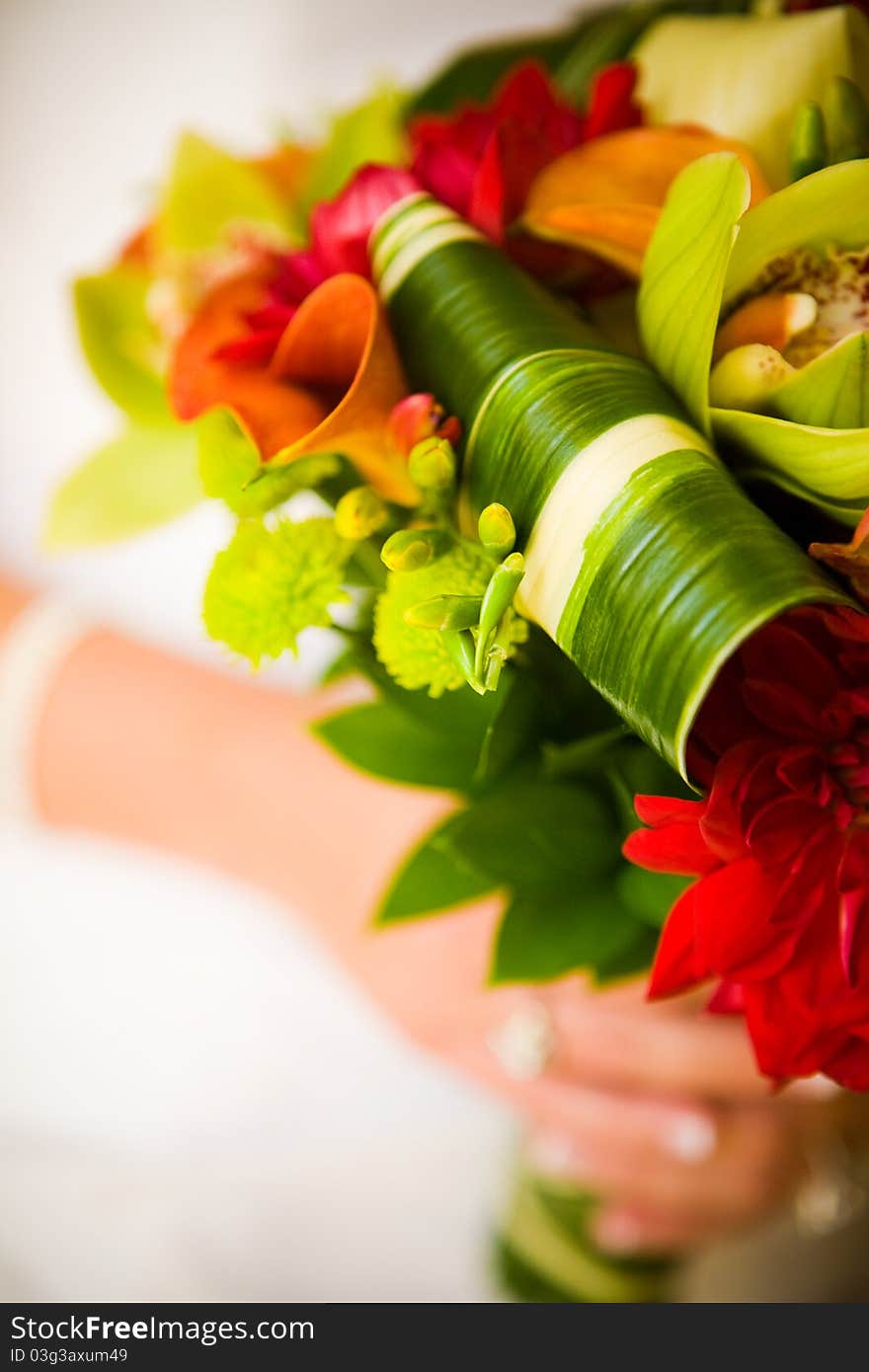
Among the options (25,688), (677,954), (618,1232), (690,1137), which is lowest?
(618,1232)

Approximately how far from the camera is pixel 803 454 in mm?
201

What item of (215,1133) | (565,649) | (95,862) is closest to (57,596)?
(95,862)

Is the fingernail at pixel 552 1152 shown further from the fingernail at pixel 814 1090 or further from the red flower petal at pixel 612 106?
the red flower petal at pixel 612 106

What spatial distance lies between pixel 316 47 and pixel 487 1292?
0.79 m

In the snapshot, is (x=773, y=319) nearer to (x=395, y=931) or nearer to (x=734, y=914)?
(x=734, y=914)

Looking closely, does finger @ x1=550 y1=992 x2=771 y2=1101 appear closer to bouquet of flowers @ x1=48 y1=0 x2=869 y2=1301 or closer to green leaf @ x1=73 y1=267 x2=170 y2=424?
bouquet of flowers @ x1=48 y1=0 x2=869 y2=1301

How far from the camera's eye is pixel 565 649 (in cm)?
20

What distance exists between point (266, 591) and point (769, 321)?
12cm

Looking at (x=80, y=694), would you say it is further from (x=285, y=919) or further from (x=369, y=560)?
(x=369, y=560)

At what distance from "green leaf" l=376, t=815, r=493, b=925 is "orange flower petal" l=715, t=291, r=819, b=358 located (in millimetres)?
164

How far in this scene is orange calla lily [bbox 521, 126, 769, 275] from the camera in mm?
234

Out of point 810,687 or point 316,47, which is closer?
point 810,687

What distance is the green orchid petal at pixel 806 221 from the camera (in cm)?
20

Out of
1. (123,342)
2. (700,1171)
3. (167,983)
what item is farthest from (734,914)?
(167,983)
